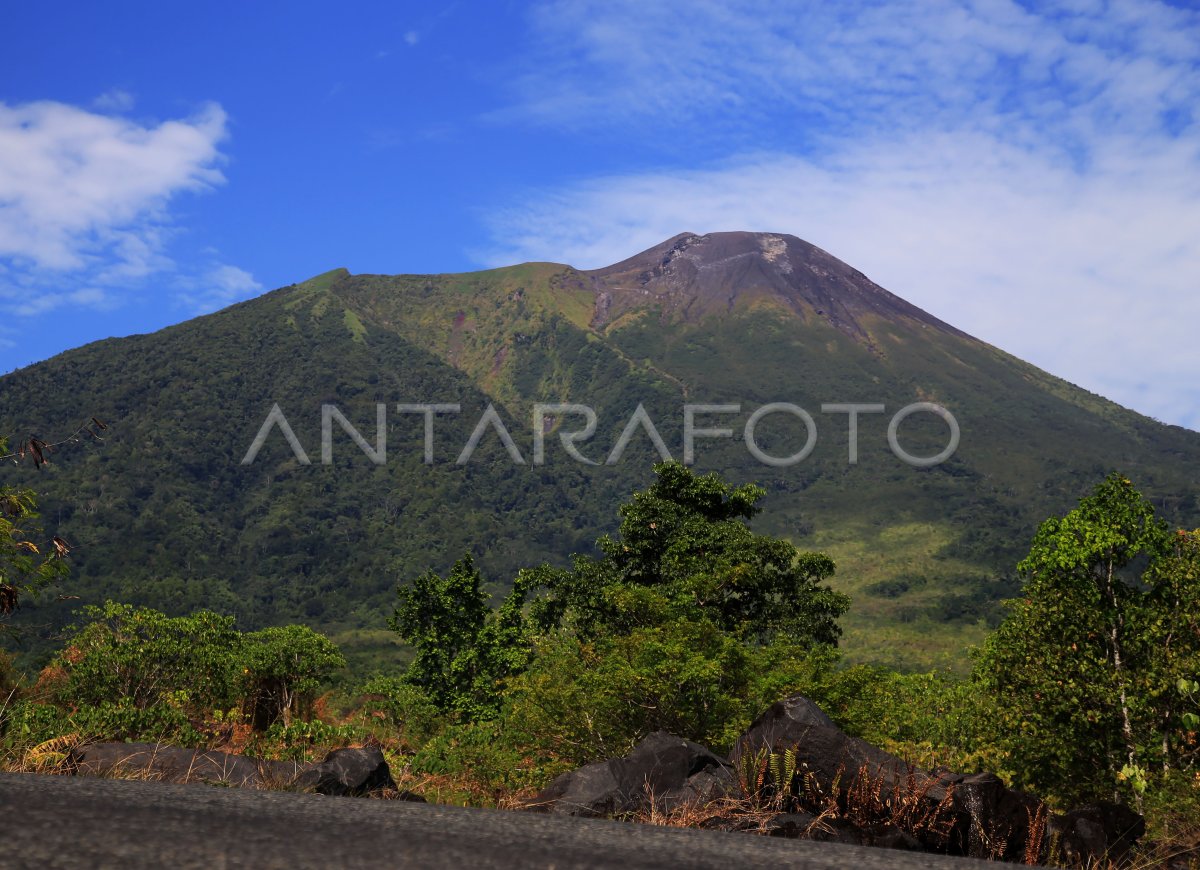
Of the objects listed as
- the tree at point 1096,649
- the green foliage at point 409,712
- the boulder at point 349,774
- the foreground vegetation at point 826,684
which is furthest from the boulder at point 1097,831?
the green foliage at point 409,712

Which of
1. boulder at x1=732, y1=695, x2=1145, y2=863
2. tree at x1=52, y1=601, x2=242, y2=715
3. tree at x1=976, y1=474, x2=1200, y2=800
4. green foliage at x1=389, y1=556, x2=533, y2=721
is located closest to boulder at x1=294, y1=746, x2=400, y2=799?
boulder at x1=732, y1=695, x2=1145, y2=863

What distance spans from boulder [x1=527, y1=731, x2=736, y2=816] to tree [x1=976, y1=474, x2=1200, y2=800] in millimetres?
13649

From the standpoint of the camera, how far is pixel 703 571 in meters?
31.7

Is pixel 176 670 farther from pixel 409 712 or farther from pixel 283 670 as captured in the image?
pixel 409 712

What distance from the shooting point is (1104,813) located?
251 inches

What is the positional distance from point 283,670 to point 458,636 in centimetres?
1700

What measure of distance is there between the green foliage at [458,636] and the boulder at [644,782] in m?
33.9

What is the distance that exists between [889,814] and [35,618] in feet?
437

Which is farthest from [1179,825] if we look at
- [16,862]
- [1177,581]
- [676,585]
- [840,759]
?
[676,585]

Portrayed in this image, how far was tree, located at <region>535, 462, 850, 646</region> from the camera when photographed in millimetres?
31453

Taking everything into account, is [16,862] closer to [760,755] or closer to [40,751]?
[40,751]

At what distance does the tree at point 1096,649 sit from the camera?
18875mm

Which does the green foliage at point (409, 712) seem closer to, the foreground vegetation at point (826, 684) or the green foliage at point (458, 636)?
the green foliage at point (458, 636)

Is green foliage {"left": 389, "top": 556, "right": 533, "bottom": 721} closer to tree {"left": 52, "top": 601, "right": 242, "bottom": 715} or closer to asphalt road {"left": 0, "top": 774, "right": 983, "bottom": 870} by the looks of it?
tree {"left": 52, "top": 601, "right": 242, "bottom": 715}
